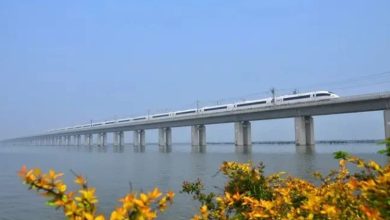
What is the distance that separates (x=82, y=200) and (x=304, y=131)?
3575 inches

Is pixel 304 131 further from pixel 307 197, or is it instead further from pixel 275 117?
pixel 307 197

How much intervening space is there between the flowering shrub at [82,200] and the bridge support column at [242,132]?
10306cm

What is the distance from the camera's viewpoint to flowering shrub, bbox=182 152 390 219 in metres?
3.29

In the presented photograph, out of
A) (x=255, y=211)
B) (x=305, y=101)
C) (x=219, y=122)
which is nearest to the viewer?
(x=255, y=211)

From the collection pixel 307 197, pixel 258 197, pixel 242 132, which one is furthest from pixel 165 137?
pixel 307 197

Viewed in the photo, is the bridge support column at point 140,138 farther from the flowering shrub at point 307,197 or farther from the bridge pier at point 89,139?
the flowering shrub at point 307,197

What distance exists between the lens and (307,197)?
5250 mm

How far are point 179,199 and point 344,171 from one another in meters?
13.5

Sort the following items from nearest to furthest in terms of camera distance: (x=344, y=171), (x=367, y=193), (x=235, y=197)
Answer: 1. (x=367, y=193)
2. (x=235, y=197)
3. (x=344, y=171)

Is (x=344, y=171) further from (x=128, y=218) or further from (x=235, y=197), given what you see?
(x=128, y=218)

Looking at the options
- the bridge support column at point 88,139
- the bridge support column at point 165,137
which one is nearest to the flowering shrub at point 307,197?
the bridge support column at point 165,137

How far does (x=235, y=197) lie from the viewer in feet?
17.1

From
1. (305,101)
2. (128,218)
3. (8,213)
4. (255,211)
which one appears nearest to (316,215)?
(255,211)

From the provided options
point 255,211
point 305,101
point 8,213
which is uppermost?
point 305,101
